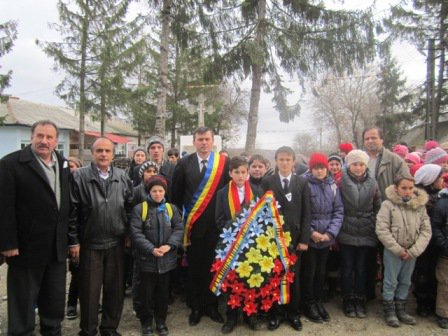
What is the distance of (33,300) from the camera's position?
3.23 metres

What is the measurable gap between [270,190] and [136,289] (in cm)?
176

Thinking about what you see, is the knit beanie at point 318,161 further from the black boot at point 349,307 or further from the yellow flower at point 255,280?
the black boot at point 349,307

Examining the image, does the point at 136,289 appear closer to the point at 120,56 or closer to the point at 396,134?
the point at 120,56

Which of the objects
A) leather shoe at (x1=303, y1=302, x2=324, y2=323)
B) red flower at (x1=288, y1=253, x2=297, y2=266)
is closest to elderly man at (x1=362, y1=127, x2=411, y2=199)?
red flower at (x1=288, y1=253, x2=297, y2=266)

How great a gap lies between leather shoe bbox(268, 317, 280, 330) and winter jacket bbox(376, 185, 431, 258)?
1365 millimetres

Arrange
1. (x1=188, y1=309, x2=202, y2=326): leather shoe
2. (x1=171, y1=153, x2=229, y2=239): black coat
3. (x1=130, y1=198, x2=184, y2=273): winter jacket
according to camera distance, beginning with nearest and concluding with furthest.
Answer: (x1=130, y1=198, x2=184, y2=273): winter jacket
(x1=188, y1=309, x2=202, y2=326): leather shoe
(x1=171, y1=153, x2=229, y2=239): black coat

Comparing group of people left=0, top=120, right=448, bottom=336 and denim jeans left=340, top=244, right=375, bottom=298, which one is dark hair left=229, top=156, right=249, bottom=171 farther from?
denim jeans left=340, top=244, right=375, bottom=298

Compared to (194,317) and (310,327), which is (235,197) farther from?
(310,327)

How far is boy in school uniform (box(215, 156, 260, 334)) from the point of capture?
382cm

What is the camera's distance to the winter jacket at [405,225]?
3.83m

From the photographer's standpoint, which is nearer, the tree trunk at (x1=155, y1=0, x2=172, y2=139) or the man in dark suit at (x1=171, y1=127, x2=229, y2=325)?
the man in dark suit at (x1=171, y1=127, x2=229, y2=325)

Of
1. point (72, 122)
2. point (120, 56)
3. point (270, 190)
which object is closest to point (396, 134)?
point (120, 56)

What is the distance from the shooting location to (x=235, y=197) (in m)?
3.86

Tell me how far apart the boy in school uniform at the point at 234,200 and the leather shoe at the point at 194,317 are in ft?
1.02
